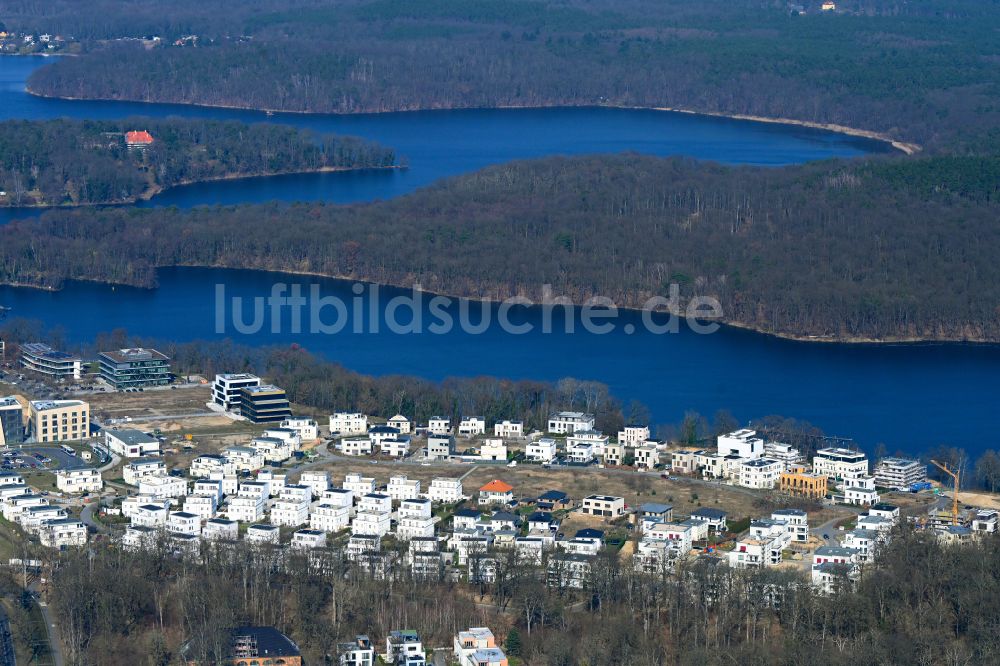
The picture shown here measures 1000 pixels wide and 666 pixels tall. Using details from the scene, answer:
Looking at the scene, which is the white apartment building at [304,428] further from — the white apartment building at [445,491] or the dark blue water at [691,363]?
the dark blue water at [691,363]

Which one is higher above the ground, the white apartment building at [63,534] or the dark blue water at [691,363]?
the white apartment building at [63,534]

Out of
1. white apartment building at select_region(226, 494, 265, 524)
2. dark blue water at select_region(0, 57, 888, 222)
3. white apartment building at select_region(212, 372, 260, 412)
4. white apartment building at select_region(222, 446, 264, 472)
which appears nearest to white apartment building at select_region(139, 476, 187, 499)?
white apartment building at select_region(226, 494, 265, 524)

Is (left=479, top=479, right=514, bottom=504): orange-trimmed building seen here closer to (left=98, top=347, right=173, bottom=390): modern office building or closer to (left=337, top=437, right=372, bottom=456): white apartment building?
(left=337, top=437, right=372, bottom=456): white apartment building

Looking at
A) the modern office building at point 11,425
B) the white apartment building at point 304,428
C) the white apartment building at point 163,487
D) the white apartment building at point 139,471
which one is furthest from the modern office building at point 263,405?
the white apartment building at point 163,487

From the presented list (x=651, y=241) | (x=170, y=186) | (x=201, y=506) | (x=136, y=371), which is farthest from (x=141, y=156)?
(x=201, y=506)

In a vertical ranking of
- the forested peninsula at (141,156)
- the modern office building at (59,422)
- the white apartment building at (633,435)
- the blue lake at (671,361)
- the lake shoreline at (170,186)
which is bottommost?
the lake shoreline at (170,186)

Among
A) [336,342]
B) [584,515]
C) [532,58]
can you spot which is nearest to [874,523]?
[584,515]
